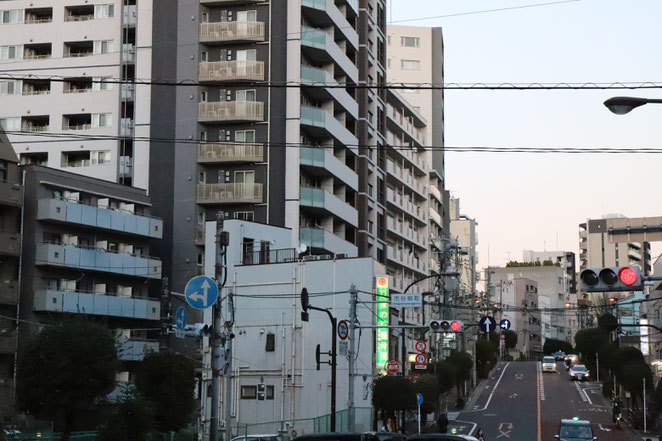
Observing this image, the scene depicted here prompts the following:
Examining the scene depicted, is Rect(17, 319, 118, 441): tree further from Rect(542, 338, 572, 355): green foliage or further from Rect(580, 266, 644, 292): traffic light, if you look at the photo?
Rect(542, 338, 572, 355): green foliage

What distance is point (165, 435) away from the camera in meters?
47.1

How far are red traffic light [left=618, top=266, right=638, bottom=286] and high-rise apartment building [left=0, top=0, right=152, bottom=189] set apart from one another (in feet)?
189

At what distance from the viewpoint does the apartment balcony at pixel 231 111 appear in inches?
2916

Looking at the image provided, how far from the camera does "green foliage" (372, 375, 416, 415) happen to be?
59.9m

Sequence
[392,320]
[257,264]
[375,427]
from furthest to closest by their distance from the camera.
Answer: [392,320] < [257,264] < [375,427]

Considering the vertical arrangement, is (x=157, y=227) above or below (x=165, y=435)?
above

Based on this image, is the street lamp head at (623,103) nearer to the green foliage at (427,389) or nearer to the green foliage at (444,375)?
the green foliage at (427,389)

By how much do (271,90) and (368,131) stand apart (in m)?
15.1

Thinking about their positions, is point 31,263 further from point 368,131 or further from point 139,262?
point 368,131

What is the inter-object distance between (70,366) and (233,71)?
37.2 metres

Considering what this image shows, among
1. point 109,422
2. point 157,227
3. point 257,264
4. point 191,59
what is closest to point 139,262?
point 157,227

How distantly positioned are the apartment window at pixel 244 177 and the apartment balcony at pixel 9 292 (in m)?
18.6

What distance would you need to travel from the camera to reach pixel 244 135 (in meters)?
74.9

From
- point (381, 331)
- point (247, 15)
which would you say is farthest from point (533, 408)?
point (247, 15)
